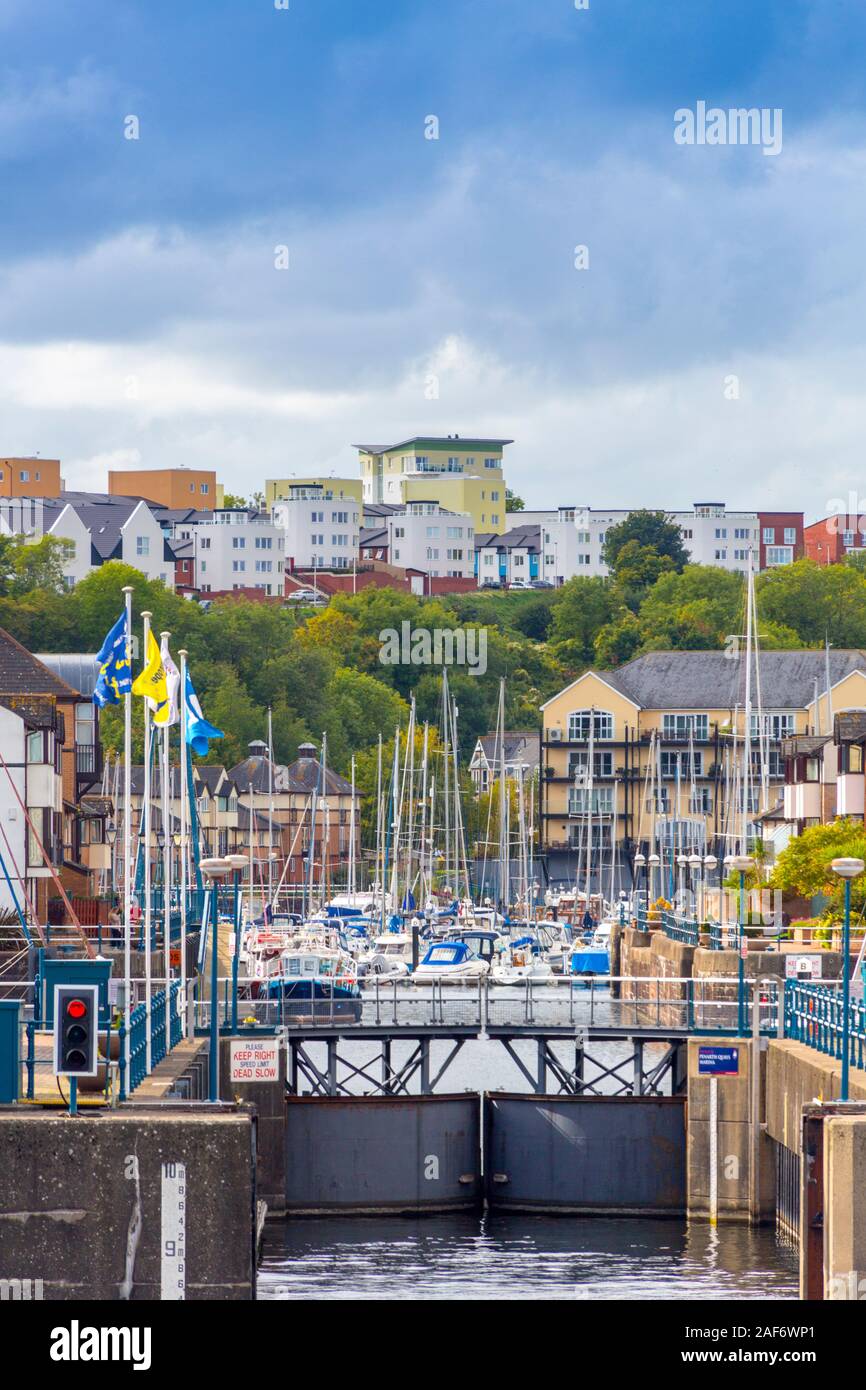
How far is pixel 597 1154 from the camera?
156 ft

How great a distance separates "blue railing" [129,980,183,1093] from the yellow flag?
508cm

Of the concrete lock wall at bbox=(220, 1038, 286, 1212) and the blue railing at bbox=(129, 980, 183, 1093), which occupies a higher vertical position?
the blue railing at bbox=(129, 980, 183, 1093)

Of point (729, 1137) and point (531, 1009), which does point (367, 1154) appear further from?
point (531, 1009)

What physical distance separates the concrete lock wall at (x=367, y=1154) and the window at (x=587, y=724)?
109 m

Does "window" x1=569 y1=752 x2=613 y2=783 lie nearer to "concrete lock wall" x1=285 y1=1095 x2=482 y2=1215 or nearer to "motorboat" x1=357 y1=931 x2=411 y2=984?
"motorboat" x1=357 y1=931 x2=411 y2=984

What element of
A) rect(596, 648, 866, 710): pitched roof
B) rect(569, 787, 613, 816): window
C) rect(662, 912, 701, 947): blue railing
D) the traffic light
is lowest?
rect(662, 912, 701, 947): blue railing

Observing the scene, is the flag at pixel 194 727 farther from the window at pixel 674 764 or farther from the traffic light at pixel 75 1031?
the window at pixel 674 764

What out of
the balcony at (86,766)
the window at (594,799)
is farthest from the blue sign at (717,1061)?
the window at (594,799)

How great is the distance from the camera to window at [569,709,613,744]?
156m

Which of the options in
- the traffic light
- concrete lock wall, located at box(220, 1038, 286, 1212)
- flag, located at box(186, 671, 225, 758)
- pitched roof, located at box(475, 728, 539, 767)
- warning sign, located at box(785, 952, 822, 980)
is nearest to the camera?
the traffic light

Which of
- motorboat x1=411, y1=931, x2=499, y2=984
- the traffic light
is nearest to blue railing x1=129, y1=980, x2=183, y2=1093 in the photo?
the traffic light
